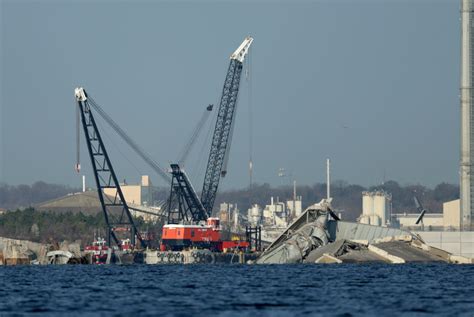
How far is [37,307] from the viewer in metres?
80.6

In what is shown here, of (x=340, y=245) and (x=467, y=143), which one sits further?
(x=467, y=143)

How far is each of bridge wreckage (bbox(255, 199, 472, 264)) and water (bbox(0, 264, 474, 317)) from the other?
44509 millimetres

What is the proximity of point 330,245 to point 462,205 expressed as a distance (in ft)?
91.8

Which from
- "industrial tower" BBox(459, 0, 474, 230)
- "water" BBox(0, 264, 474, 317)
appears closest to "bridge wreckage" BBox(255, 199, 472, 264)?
"industrial tower" BBox(459, 0, 474, 230)

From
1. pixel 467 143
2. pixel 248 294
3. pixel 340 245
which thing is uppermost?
pixel 467 143

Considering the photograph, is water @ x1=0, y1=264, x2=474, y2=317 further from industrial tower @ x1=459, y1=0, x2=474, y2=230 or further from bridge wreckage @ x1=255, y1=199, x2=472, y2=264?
industrial tower @ x1=459, y1=0, x2=474, y2=230

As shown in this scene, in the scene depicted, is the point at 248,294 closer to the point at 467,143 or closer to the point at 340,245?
the point at 340,245

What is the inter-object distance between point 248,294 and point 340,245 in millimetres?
85111

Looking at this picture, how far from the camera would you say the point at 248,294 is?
9350cm

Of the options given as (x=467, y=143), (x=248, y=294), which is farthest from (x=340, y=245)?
(x=248, y=294)

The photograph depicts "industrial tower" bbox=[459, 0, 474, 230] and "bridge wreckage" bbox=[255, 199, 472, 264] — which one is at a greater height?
"industrial tower" bbox=[459, 0, 474, 230]

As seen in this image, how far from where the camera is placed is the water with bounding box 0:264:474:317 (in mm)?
77312

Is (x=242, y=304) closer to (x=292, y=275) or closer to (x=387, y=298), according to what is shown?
(x=387, y=298)

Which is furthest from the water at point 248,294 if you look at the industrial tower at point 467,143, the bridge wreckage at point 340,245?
the industrial tower at point 467,143
